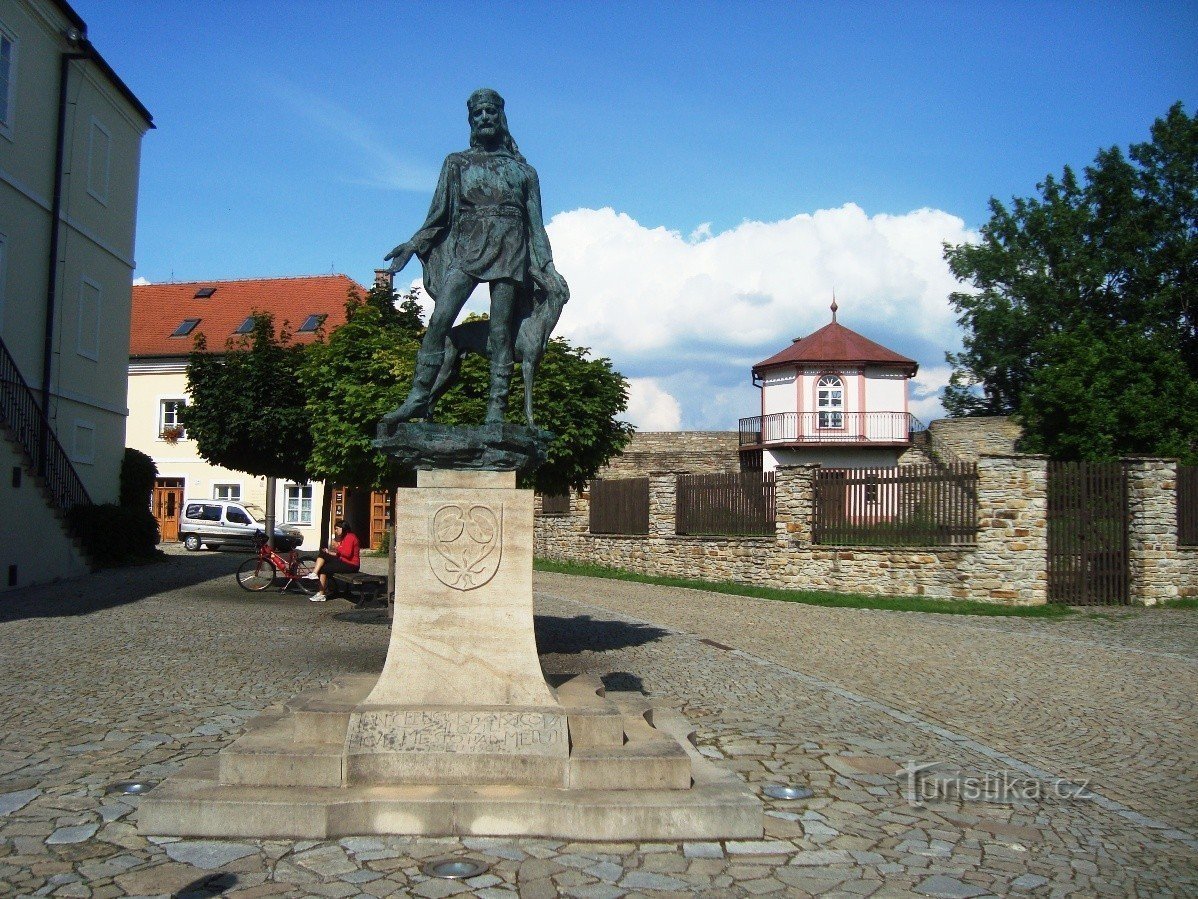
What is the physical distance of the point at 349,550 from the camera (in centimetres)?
1464

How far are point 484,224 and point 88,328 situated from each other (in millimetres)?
16040

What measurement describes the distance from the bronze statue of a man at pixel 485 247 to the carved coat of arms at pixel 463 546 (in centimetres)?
71

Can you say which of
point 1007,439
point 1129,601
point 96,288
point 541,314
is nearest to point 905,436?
point 1007,439

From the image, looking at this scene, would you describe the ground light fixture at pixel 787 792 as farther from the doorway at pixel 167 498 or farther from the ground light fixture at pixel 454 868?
the doorway at pixel 167 498

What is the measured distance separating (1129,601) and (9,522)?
58.4ft

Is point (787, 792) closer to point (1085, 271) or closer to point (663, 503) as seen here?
point (663, 503)

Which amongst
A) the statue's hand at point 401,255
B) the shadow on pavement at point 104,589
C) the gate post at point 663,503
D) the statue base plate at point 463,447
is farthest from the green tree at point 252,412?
the statue base plate at point 463,447

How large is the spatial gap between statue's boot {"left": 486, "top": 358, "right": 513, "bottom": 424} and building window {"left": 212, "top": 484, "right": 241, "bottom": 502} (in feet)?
97.4

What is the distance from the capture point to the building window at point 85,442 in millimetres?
18767

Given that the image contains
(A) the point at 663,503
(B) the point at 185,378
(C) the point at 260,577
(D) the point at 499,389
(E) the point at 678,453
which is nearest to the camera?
(D) the point at 499,389

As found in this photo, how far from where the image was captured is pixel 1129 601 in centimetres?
1642

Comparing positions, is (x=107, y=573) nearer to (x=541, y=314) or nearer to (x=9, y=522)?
(x=9, y=522)

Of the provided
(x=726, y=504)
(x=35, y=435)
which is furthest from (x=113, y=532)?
(x=726, y=504)

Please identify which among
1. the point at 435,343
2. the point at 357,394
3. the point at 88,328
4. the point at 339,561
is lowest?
the point at 339,561
